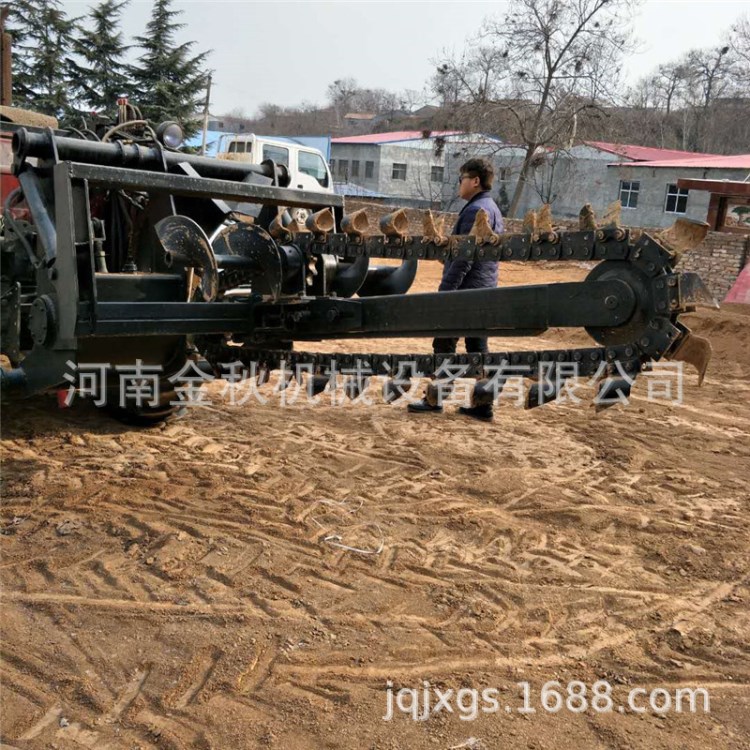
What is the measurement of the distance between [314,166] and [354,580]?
599 inches

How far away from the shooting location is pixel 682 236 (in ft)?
9.59

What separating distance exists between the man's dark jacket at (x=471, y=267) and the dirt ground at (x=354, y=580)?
39.9 inches

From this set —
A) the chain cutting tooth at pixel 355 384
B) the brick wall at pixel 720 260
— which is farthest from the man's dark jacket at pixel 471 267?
the brick wall at pixel 720 260

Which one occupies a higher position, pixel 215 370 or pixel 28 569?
pixel 215 370

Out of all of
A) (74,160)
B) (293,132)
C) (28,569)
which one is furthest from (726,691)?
(293,132)

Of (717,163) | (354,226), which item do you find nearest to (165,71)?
(717,163)

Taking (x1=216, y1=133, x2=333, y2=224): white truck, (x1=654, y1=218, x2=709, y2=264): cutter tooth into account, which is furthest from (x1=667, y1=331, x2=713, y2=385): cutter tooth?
(x1=216, y1=133, x2=333, y2=224): white truck

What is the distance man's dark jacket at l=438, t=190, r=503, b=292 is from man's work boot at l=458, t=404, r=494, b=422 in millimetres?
897

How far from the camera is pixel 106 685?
281 centimetres

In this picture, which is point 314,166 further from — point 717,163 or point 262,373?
point 717,163

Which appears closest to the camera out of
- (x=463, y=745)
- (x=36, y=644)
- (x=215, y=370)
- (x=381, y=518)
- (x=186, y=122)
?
(x=463, y=745)

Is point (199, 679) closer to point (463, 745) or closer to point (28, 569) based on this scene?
point (463, 745)

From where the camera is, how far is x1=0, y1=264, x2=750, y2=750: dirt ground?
Result: 2705mm

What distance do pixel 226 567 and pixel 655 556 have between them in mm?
1949
